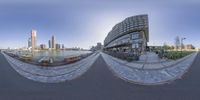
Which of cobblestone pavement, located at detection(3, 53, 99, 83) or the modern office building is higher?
the modern office building

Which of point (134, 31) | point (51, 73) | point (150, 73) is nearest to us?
point (150, 73)

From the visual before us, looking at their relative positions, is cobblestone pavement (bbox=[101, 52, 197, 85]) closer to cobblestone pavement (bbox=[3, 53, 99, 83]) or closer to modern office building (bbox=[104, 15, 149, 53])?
cobblestone pavement (bbox=[3, 53, 99, 83])

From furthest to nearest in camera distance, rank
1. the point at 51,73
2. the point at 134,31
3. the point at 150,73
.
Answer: the point at 134,31 → the point at 51,73 → the point at 150,73

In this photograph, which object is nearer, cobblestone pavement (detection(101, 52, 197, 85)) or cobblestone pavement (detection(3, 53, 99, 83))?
cobblestone pavement (detection(101, 52, 197, 85))

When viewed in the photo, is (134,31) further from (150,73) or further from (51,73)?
(51,73)

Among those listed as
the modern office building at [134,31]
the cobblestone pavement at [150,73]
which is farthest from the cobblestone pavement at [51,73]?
the modern office building at [134,31]

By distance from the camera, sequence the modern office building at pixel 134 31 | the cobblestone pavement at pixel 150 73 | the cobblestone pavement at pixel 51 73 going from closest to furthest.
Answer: the cobblestone pavement at pixel 150 73 → the cobblestone pavement at pixel 51 73 → the modern office building at pixel 134 31

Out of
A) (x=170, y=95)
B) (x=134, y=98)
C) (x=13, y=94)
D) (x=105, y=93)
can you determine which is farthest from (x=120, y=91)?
(x=13, y=94)

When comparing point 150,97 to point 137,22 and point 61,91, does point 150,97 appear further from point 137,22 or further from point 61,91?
point 137,22

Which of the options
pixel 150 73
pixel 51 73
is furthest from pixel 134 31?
pixel 51 73

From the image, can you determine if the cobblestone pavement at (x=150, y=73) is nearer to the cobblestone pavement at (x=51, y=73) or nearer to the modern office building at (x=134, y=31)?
the cobblestone pavement at (x=51, y=73)

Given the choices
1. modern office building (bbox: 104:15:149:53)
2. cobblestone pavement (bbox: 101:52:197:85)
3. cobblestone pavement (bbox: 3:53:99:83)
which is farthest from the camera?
modern office building (bbox: 104:15:149:53)

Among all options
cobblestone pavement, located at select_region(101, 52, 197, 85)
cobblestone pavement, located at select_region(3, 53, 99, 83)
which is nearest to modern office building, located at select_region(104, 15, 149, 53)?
cobblestone pavement, located at select_region(101, 52, 197, 85)

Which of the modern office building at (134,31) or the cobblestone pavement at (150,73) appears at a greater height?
the modern office building at (134,31)
